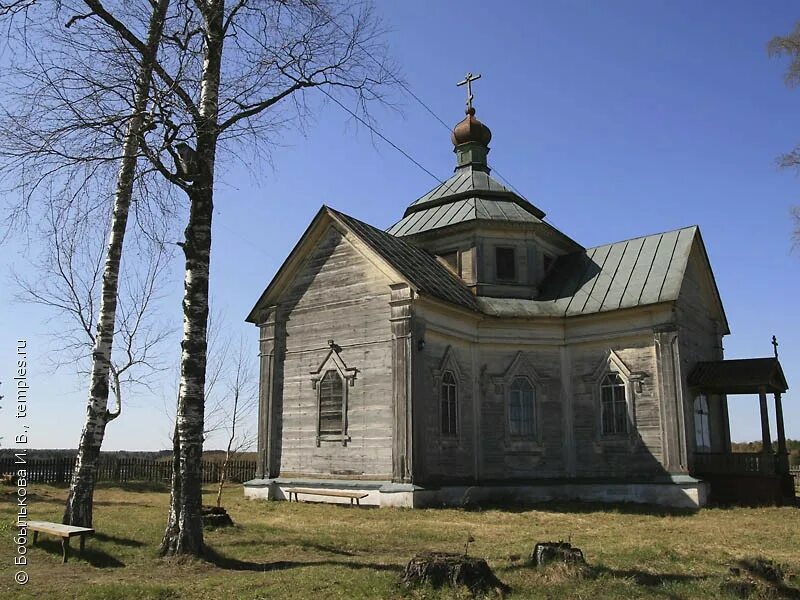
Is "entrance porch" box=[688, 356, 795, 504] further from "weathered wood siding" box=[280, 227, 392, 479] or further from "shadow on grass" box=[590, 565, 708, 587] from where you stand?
"shadow on grass" box=[590, 565, 708, 587]

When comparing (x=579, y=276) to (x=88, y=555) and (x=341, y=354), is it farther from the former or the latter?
(x=88, y=555)

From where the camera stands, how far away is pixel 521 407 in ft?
69.6

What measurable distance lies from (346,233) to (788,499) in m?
14.6

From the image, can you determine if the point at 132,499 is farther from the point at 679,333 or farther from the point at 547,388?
the point at 679,333

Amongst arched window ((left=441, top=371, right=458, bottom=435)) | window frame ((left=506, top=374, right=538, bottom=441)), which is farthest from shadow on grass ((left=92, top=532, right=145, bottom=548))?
window frame ((left=506, top=374, right=538, bottom=441))

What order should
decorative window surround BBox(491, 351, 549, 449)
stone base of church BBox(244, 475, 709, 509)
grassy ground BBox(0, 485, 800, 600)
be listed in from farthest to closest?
decorative window surround BBox(491, 351, 549, 449) < stone base of church BBox(244, 475, 709, 509) < grassy ground BBox(0, 485, 800, 600)

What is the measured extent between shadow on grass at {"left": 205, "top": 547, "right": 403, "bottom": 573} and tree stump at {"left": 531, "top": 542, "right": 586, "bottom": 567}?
1774 mm

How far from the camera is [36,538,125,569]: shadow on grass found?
9.44m

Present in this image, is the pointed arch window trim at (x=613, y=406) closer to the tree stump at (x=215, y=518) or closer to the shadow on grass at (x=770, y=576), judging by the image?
the shadow on grass at (x=770, y=576)

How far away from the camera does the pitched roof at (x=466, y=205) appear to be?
2348cm

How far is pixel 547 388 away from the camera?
843 inches

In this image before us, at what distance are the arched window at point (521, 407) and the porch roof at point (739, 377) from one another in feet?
15.1

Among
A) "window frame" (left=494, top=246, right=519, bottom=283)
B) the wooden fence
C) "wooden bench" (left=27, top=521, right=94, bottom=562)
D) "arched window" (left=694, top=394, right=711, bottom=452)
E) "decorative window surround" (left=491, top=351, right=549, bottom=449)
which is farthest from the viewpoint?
the wooden fence

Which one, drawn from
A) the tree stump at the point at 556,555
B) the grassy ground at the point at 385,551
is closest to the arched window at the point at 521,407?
the grassy ground at the point at 385,551
